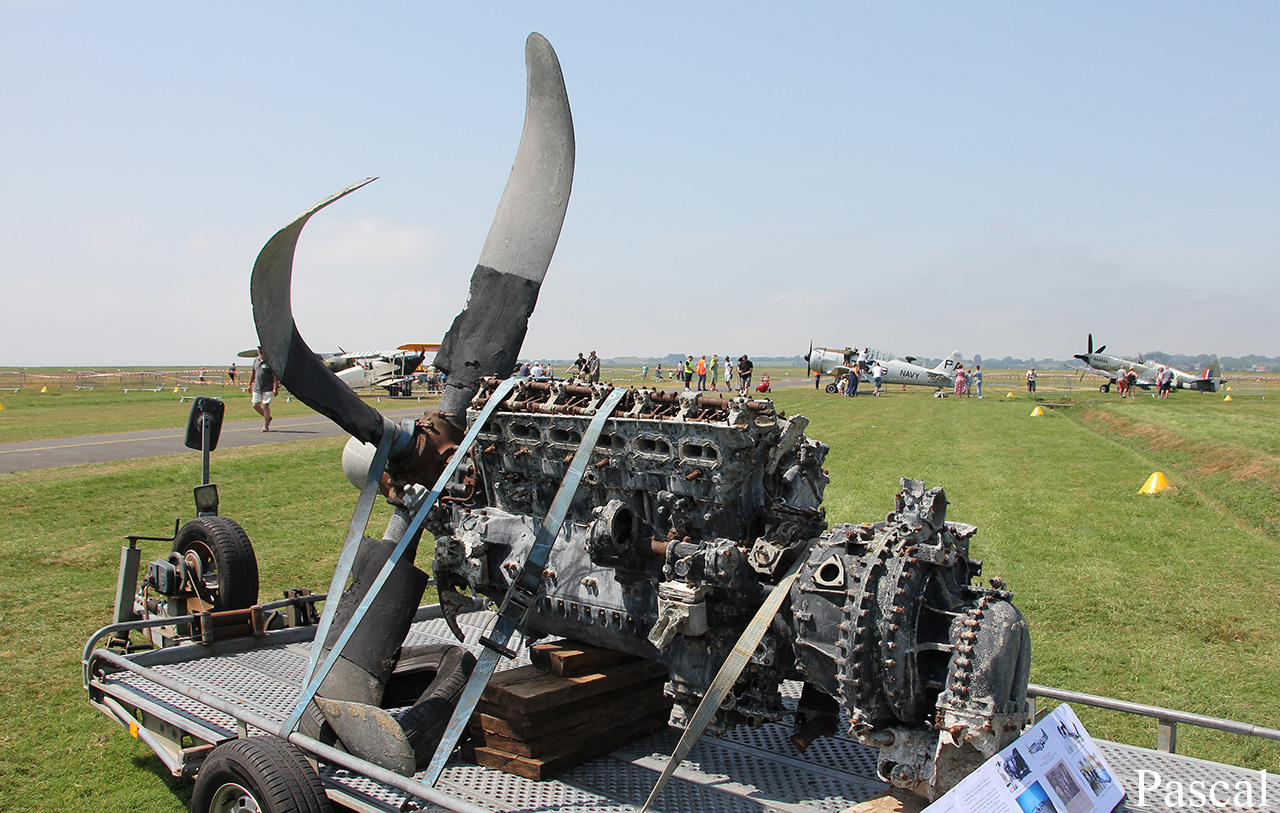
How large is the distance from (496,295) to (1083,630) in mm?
6719

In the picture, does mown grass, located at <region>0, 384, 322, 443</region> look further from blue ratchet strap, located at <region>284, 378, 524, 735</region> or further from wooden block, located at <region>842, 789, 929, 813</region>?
wooden block, located at <region>842, 789, 929, 813</region>

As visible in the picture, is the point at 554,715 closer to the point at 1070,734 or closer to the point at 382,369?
the point at 1070,734

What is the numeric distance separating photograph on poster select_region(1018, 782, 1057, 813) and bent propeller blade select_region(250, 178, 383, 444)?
356 centimetres

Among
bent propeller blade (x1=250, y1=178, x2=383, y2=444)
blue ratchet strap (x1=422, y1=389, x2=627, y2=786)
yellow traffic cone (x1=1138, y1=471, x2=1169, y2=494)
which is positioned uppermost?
bent propeller blade (x1=250, y1=178, x2=383, y2=444)

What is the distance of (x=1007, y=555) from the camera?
37.7ft

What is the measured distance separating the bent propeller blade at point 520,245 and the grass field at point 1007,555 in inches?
126

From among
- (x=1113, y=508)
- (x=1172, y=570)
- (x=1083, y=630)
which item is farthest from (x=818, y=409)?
Answer: (x=1083, y=630)

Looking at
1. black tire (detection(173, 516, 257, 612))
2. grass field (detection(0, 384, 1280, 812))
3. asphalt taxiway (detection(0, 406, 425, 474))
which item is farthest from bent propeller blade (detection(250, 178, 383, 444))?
asphalt taxiway (detection(0, 406, 425, 474))

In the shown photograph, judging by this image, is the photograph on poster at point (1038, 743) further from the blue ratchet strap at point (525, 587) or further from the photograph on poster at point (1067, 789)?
the blue ratchet strap at point (525, 587)

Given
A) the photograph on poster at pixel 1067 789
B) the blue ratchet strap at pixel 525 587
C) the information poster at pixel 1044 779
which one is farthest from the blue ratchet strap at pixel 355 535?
the photograph on poster at pixel 1067 789

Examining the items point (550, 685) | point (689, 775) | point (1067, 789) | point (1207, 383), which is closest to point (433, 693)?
point (550, 685)

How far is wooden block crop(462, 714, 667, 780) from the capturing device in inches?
186

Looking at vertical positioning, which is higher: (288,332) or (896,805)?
(288,332)

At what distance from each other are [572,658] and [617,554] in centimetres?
104
